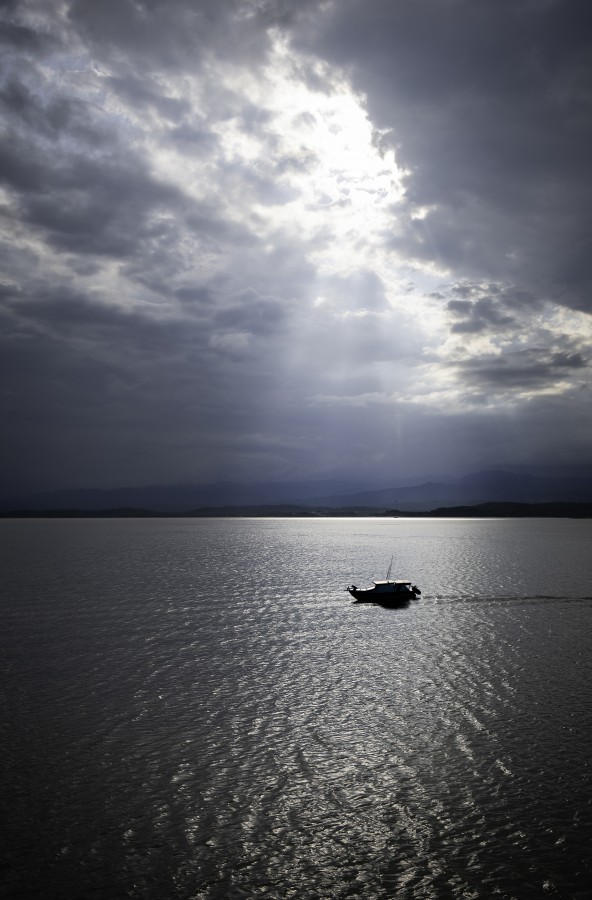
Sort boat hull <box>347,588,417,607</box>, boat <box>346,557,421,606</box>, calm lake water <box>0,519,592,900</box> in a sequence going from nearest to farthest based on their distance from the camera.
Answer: calm lake water <box>0,519,592,900</box> → boat hull <box>347,588,417,607</box> → boat <box>346,557,421,606</box>

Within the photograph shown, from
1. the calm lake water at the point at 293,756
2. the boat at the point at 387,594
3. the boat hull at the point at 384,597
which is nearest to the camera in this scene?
the calm lake water at the point at 293,756

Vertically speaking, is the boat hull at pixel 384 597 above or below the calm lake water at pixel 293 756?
below

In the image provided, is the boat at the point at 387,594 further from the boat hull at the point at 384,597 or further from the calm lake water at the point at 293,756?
the calm lake water at the point at 293,756

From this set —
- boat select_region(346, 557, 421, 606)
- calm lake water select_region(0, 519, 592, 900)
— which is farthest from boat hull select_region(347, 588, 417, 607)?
calm lake water select_region(0, 519, 592, 900)

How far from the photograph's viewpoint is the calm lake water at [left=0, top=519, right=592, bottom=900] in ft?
74.0

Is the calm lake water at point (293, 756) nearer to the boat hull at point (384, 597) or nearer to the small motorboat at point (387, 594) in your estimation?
the boat hull at point (384, 597)

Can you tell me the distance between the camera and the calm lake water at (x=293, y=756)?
22.6 meters

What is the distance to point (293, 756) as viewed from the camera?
109ft

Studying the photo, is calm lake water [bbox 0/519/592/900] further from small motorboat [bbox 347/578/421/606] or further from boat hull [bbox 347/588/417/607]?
small motorboat [bbox 347/578/421/606]

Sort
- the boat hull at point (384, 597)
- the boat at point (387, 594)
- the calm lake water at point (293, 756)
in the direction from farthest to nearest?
the boat at point (387, 594) → the boat hull at point (384, 597) → the calm lake water at point (293, 756)

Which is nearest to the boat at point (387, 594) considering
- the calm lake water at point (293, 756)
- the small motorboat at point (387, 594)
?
the small motorboat at point (387, 594)

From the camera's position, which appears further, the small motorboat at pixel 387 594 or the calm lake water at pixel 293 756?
the small motorboat at pixel 387 594

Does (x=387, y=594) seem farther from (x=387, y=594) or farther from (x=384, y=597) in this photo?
(x=384, y=597)

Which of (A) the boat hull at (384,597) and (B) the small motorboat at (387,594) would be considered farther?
(B) the small motorboat at (387,594)
